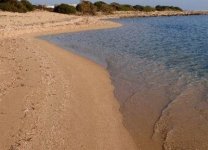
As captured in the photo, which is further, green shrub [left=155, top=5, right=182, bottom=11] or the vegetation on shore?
green shrub [left=155, top=5, right=182, bottom=11]

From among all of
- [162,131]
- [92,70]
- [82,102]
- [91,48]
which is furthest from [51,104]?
[91,48]

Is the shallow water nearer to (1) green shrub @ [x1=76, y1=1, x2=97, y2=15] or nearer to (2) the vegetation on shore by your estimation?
(2) the vegetation on shore

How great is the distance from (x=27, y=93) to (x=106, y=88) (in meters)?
3.79

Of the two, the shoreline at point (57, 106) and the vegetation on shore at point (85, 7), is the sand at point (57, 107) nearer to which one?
the shoreline at point (57, 106)

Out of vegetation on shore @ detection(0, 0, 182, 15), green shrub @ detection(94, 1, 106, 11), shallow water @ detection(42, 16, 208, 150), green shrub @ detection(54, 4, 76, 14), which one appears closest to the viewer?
shallow water @ detection(42, 16, 208, 150)

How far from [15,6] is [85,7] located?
63.2 ft

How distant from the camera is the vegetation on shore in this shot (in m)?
65.1

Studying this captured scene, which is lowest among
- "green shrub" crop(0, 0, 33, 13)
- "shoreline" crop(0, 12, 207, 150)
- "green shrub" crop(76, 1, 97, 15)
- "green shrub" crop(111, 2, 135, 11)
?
"green shrub" crop(111, 2, 135, 11)

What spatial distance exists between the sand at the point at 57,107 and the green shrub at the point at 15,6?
1691 inches

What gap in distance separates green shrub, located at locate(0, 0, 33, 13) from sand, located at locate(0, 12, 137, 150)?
42958mm

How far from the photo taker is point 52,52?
26.3 metres

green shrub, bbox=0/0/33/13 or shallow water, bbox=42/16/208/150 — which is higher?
shallow water, bbox=42/16/208/150

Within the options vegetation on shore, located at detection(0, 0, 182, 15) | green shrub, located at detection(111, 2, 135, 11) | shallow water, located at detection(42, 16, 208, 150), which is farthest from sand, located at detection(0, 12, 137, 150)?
green shrub, located at detection(111, 2, 135, 11)

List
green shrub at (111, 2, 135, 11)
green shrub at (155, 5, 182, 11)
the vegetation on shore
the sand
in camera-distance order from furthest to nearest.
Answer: green shrub at (155, 5, 182, 11)
green shrub at (111, 2, 135, 11)
the vegetation on shore
the sand
